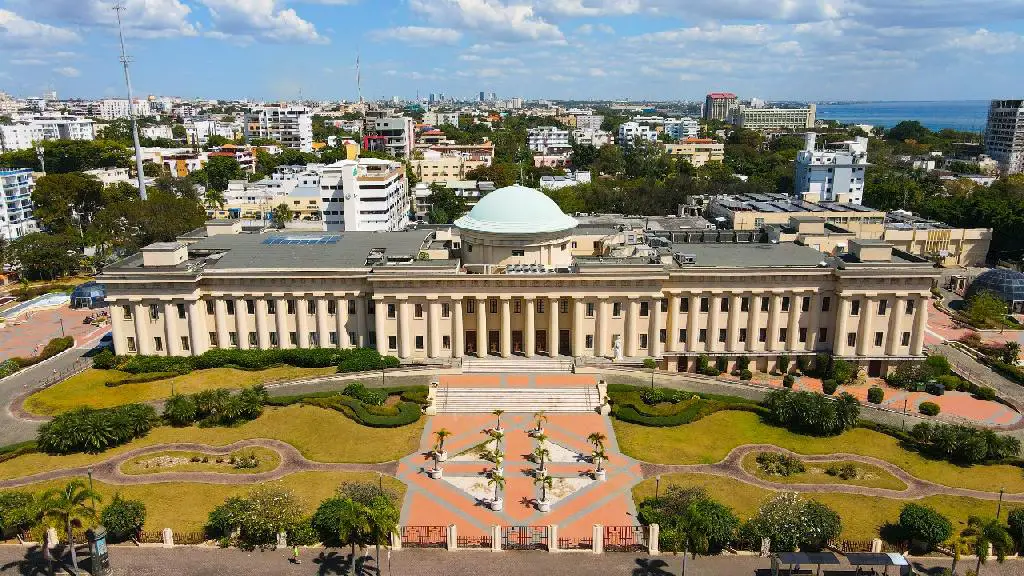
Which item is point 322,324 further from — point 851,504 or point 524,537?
point 851,504

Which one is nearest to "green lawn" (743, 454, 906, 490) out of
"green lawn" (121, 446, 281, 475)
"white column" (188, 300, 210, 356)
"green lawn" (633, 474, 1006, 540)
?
"green lawn" (633, 474, 1006, 540)

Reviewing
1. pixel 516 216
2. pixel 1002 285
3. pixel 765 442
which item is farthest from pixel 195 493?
pixel 1002 285

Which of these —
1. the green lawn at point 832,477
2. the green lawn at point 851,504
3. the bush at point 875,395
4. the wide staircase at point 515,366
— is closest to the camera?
the green lawn at point 851,504

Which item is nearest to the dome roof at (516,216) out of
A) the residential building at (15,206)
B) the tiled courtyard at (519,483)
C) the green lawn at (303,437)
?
the tiled courtyard at (519,483)

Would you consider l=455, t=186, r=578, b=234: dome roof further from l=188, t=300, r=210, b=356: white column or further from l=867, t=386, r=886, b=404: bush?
l=867, t=386, r=886, b=404: bush

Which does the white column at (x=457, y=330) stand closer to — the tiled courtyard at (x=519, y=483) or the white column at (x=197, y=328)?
the tiled courtyard at (x=519, y=483)

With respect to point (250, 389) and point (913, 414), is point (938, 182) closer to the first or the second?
point (913, 414)
